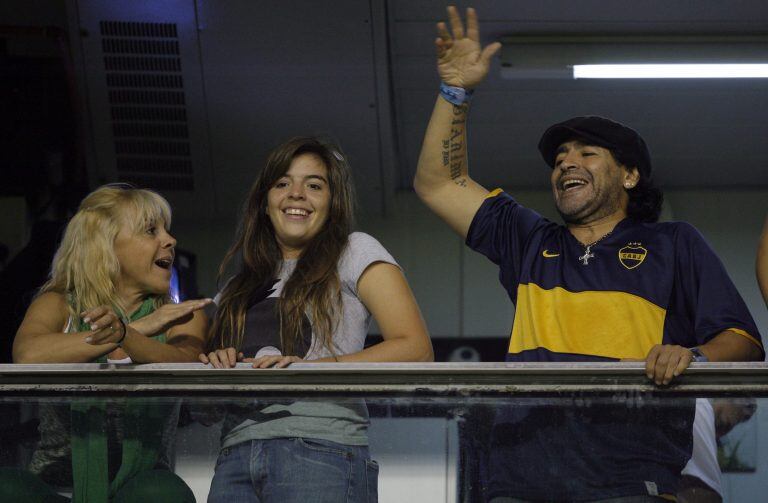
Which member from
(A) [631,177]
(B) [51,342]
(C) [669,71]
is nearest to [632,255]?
(A) [631,177]

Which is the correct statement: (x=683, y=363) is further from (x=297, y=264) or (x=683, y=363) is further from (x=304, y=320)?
(x=297, y=264)

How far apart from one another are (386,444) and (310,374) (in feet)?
0.66

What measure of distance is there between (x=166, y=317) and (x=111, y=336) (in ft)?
0.51

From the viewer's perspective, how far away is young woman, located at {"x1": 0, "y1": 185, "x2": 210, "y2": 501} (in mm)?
2422

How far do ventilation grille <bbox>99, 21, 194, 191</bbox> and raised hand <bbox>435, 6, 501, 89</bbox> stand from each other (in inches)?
70.9

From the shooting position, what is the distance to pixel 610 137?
3059 mm

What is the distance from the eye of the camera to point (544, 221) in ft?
9.92

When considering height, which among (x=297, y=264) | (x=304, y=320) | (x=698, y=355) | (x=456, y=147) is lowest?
(x=698, y=355)

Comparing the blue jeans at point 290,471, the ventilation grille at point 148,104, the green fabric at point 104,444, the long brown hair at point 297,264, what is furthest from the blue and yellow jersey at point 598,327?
the ventilation grille at point 148,104

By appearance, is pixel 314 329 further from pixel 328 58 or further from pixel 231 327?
pixel 328 58

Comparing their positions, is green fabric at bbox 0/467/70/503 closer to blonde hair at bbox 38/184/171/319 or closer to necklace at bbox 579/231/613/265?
blonde hair at bbox 38/184/171/319

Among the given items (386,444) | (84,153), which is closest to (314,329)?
(386,444)

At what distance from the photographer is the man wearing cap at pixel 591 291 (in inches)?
92.6

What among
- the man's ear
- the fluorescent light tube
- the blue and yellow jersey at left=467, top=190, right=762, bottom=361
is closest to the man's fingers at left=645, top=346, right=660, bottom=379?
the blue and yellow jersey at left=467, top=190, right=762, bottom=361
